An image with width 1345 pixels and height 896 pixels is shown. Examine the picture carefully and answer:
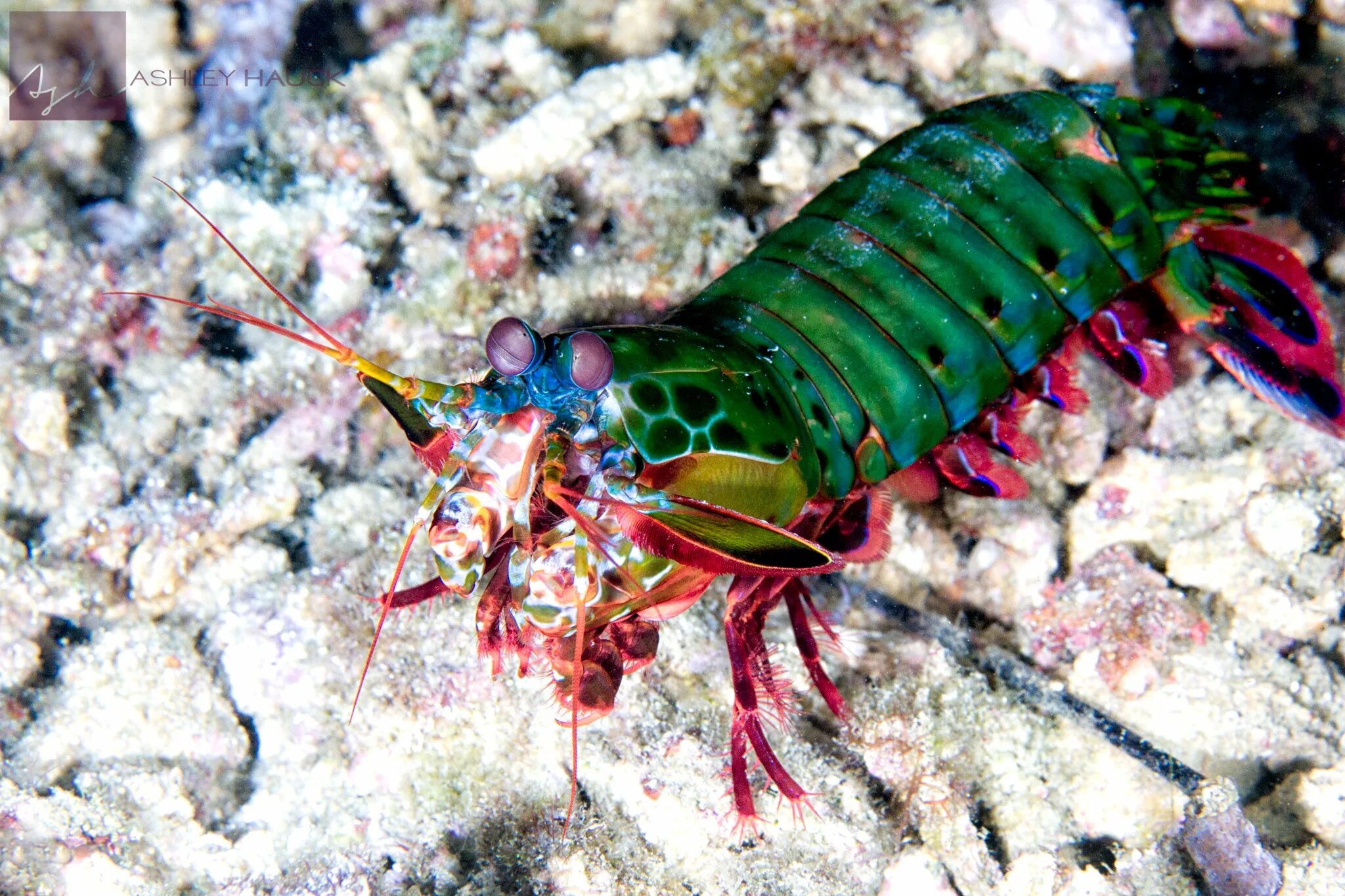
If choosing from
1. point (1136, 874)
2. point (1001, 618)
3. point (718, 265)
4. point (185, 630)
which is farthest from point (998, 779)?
point (185, 630)

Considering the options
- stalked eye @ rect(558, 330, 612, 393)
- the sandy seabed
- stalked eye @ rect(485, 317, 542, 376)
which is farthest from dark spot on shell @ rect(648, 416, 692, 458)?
the sandy seabed

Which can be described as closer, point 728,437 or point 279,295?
point 279,295

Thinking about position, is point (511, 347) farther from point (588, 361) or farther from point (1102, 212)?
point (1102, 212)

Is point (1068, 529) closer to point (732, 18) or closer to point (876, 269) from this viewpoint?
point (876, 269)

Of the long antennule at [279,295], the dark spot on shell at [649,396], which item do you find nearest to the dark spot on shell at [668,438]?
the dark spot on shell at [649,396]

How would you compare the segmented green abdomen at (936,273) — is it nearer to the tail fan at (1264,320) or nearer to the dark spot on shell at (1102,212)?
the dark spot on shell at (1102,212)

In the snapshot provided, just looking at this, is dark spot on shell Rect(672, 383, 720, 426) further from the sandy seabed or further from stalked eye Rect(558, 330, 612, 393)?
the sandy seabed
